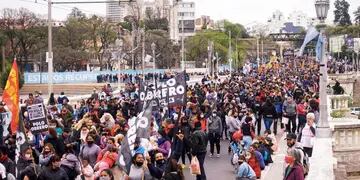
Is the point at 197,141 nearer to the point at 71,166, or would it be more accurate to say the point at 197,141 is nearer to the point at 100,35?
the point at 71,166

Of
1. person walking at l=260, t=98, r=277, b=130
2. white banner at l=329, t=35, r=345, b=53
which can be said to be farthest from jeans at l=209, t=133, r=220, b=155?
white banner at l=329, t=35, r=345, b=53

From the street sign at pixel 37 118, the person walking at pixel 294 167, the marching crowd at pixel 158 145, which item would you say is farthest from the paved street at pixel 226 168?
the person walking at pixel 294 167

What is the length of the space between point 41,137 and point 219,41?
10269cm

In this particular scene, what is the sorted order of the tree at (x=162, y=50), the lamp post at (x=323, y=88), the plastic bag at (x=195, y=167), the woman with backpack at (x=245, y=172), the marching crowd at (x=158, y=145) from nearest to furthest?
the marching crowd at (x=158, y=145) → the woman with backpack at (x=245, y=172) → the plastic bag at (x=195, y=167) → the lamp post at (x=323, y=88) → the tree at (x=162, y=50)

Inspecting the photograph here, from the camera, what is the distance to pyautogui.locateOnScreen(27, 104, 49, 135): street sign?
14.6 meters

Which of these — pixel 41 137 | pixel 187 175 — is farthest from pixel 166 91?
pixel 41 137

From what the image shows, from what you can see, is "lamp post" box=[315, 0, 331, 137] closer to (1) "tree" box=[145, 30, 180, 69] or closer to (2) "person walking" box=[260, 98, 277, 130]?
(2) "person walking" box=[260, 98, 277, 130]

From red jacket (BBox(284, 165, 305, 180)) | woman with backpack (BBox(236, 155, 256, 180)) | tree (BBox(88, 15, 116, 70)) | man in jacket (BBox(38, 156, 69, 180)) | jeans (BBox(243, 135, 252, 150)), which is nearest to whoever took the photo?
Answer: red jacket (BBox(284, 165, 305, 180))

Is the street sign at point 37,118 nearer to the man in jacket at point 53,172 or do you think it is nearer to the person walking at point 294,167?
the man in jacket at point 53,172

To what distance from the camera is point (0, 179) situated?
1090 centimetres

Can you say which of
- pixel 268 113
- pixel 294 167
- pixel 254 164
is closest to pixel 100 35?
pixel 268 113

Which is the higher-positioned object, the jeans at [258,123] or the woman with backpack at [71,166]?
the woman with backpack at [71,166]

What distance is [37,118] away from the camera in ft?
48.2

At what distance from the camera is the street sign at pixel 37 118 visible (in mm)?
14625
